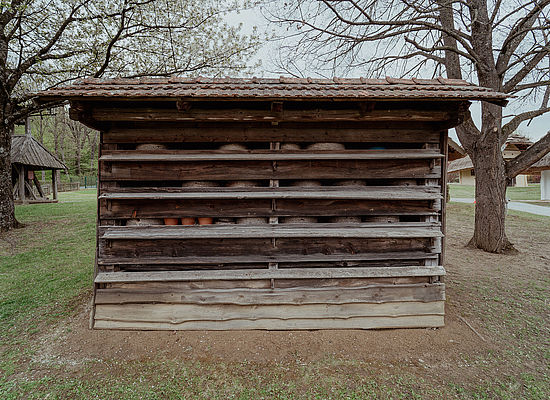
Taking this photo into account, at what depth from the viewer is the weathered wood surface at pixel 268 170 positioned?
354 centimetres

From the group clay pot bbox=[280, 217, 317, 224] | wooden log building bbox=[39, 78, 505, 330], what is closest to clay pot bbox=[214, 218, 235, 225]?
wooden log building bbox=[39, 78, 505, 330]

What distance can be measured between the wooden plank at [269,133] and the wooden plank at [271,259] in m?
1.55

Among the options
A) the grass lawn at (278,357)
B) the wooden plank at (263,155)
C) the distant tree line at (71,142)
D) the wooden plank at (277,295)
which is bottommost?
the grass lawn at (278,357)

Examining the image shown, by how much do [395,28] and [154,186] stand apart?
23.4 ft

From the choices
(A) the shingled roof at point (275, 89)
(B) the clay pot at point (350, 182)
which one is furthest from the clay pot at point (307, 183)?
(A) the shingled roof at point (275, 89)

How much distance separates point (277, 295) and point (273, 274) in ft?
0.93

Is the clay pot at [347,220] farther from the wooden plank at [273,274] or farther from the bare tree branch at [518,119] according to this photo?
the bare tree branch at [518,119]

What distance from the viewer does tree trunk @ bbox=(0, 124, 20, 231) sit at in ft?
26.8

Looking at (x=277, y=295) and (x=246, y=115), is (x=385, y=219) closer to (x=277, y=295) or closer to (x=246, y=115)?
(x=277, y=295)

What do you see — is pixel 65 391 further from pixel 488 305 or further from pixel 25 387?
pixel 488 305

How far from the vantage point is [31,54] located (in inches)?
330

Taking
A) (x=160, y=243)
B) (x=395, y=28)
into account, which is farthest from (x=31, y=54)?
(x=395, y=28)

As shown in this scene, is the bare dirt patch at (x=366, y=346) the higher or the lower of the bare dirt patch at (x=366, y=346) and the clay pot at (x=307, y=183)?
the lower

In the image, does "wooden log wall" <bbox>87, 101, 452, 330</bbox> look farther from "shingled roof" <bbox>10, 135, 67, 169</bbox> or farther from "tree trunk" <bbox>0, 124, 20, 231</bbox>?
"shingled roof" <bbox>10, 135, 67, 169</bbox>
